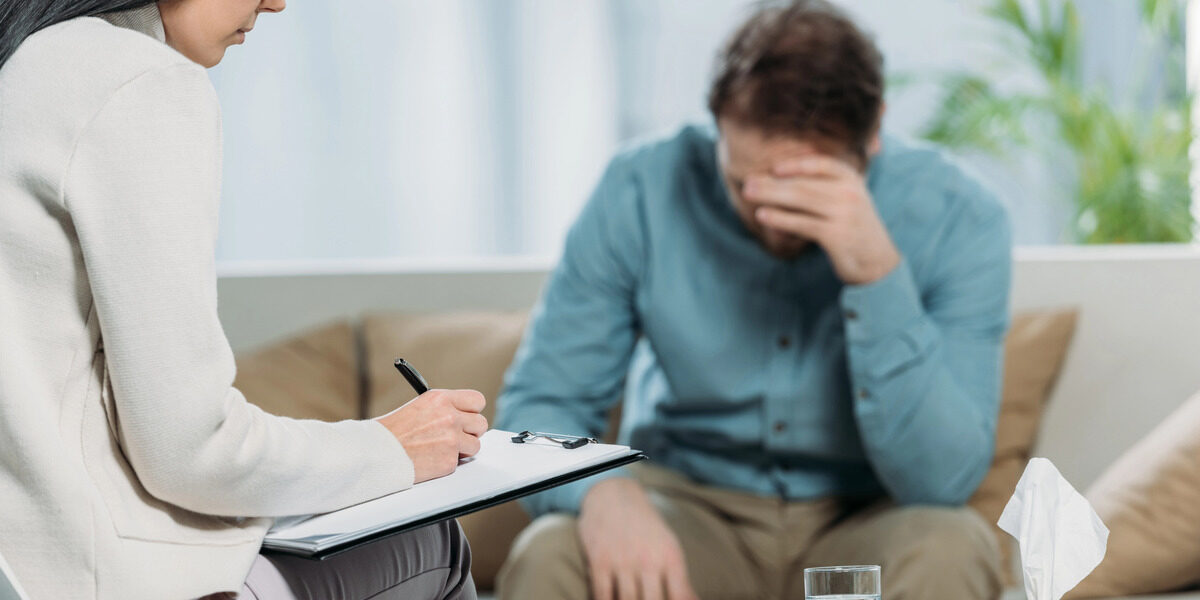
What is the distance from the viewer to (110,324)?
0.68 m

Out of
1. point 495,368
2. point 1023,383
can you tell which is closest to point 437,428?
point 495,368

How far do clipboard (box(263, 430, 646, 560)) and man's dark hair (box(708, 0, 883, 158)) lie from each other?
2.04ft

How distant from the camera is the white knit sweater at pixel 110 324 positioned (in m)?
0.68

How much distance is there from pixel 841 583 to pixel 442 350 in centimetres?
132

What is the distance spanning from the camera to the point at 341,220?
10.6 feet

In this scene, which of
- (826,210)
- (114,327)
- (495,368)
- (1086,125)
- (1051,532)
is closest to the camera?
(114,327)

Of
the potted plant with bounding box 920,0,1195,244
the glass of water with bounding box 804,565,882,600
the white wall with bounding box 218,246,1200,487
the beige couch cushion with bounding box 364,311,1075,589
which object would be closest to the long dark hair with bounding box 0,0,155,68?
the glass of water with bounding box 804,565,882,600

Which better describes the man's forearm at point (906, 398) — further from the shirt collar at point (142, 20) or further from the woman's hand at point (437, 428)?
the shirt collar at point (142, 20)

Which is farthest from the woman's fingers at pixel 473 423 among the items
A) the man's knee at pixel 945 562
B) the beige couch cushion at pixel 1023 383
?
the beige couch cushion at pixel 1023 383

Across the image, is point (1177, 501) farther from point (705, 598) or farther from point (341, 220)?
point (341, 220)

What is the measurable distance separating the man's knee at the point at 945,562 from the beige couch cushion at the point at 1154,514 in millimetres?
326

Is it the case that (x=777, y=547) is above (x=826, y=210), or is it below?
below

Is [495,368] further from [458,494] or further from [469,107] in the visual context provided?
[469,107]

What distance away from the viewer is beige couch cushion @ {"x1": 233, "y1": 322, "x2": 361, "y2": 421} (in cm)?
203
